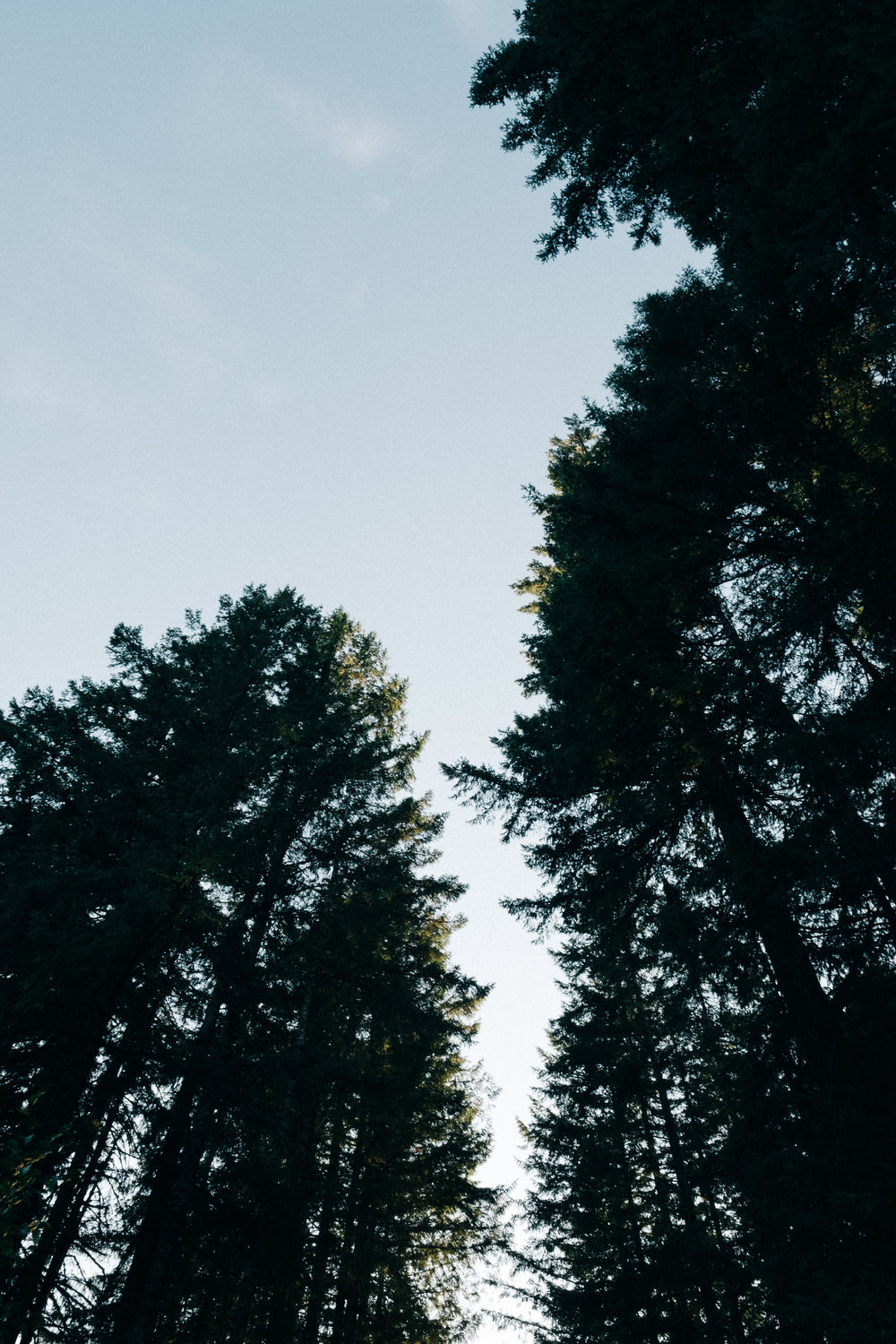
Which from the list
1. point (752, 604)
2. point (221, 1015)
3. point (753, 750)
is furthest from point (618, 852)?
point (221, 1015)

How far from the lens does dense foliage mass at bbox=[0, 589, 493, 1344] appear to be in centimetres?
848

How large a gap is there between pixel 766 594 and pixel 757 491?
3.73ft

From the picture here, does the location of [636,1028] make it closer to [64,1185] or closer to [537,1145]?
[537,1145]

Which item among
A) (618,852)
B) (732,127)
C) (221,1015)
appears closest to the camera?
(732,127)

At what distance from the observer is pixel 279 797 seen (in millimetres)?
11883

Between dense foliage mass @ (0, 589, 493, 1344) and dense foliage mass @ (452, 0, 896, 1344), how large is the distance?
4.24 m

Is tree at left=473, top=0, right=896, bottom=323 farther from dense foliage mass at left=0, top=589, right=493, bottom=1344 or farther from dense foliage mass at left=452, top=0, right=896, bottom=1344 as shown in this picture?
dense foliage mass at left=0, top=589, right=493, bottom=1344

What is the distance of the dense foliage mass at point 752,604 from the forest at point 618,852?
44 millimetres

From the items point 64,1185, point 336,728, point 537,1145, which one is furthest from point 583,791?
point 537,1145

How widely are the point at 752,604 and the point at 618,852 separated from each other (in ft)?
12.3

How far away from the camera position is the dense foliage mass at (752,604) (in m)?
→ 4.88

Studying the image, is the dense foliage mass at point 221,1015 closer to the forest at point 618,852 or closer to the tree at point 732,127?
the forest at point 618,852

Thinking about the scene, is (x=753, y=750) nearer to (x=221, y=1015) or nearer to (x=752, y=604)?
(x=752, y=604)

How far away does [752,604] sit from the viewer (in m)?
7.21
